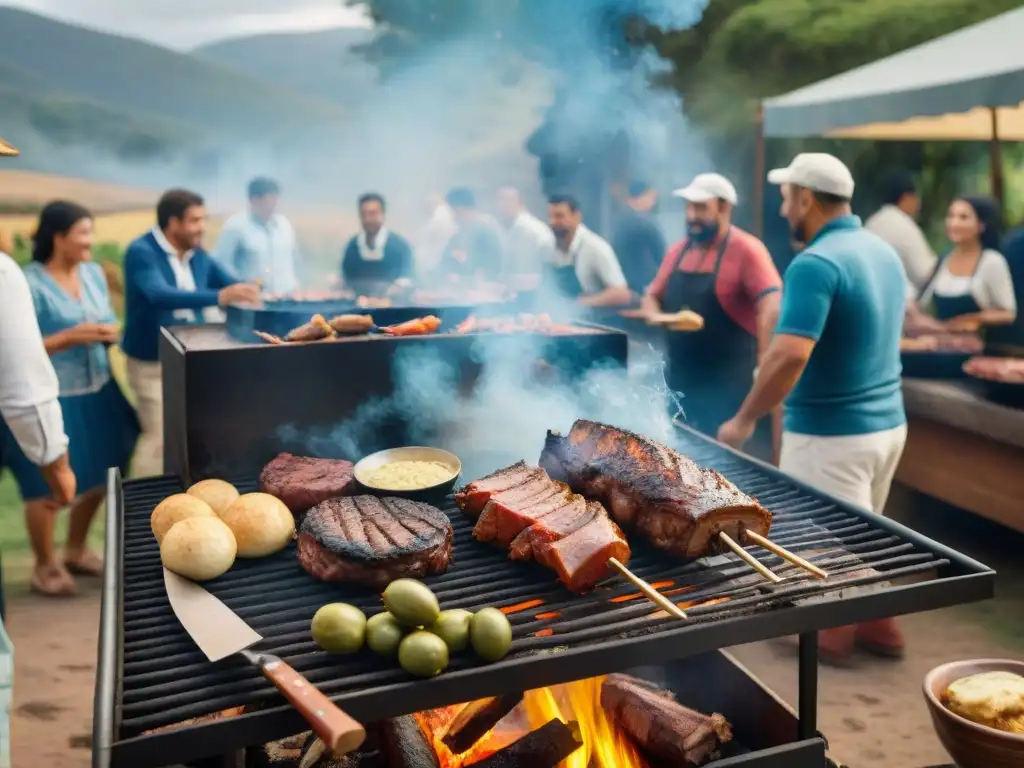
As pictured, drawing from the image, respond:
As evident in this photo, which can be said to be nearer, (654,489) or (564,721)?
(654,489)

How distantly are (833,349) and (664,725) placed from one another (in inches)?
92.0

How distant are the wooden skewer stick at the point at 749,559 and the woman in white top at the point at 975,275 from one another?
587cm

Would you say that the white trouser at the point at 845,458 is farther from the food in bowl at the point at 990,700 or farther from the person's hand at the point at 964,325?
the person's hand at the point at 964,325

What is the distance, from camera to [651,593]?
2213mm

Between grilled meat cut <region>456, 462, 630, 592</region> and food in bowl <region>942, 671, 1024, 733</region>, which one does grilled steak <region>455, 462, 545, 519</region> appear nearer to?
grilled meat cut <region>456, 462, 630, 592</region>

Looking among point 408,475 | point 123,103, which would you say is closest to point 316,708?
point 408,475

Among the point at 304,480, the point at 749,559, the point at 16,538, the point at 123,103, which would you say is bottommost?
the point at 16,538

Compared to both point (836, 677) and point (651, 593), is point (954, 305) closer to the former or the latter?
point (836, 677)

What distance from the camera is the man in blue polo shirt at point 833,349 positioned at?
13.8 feet

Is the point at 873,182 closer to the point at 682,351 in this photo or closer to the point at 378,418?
the point at 682,351

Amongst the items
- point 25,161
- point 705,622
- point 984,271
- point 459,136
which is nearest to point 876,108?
point 984,271

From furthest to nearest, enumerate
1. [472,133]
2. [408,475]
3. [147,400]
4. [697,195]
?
[472,133], [147,400], [697,195], [408,475]

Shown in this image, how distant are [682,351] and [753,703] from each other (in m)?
4.03

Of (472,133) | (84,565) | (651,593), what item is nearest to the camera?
(651,593)
